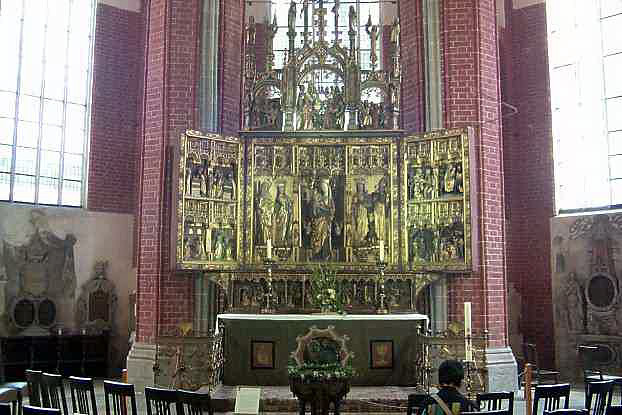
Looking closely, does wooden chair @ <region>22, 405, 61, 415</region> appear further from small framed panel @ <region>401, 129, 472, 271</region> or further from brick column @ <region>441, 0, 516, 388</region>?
brick column @ <region>441, 0, 516, 388</region>

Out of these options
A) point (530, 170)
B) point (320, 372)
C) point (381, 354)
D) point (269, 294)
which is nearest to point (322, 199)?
point (269, 294)

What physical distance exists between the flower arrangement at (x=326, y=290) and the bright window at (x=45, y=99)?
29.2 ft

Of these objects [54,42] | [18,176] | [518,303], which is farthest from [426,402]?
[54,42]

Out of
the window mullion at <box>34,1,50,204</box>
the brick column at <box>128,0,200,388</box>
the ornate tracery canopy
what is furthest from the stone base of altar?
the window mullion at <box>34,1,50,204</box>

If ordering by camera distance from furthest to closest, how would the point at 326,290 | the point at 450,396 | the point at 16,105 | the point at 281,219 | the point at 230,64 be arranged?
the point at 16,105, the point at 230,64, the point at 281,219, the point at 326,290, the point at 450,396

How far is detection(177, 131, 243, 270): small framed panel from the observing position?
14.3m

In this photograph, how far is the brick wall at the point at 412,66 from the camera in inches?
640

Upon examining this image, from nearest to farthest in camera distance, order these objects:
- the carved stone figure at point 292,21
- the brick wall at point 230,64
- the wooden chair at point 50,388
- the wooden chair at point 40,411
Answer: the wooden chair at point 40,411
the wooden chair at point 50,388
the carved stone figure at point 292,21
the brick wall at point 230,64

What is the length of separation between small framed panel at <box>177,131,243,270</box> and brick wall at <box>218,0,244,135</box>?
5.72 feet

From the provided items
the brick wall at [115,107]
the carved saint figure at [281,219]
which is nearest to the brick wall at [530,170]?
the carved saint figure at [281,219]

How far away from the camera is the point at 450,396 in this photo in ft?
21.4

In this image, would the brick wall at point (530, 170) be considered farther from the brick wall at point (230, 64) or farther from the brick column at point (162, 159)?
the brick column at point (162, 159)

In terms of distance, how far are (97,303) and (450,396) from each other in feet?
49.3

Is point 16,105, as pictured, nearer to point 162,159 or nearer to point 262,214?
point 162,159
